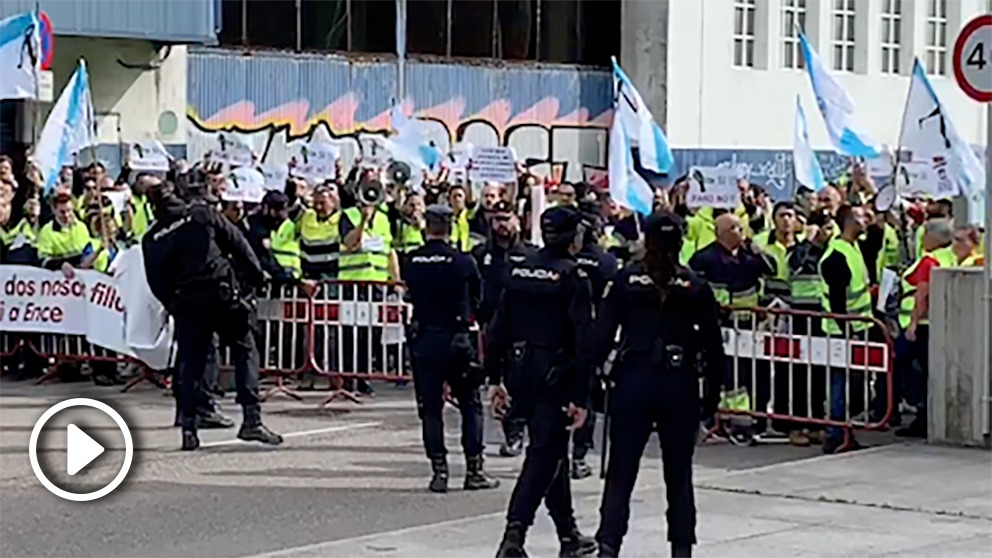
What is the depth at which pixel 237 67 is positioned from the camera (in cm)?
3434

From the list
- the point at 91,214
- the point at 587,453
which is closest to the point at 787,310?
the point at 587,453

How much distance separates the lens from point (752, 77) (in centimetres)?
4241

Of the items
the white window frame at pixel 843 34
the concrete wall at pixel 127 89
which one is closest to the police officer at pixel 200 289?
the concrete wall at pixel 127 89

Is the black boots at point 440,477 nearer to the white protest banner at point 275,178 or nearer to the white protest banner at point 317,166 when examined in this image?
the white protest banner at point 275,178

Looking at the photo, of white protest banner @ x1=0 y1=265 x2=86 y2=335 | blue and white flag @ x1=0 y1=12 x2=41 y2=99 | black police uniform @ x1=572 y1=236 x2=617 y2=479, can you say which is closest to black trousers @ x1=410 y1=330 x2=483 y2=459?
black police uniform @ x1=572 y1=236 x2=617 y2=479

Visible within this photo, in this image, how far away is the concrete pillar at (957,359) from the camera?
47.8ft

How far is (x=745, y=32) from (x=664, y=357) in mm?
33378

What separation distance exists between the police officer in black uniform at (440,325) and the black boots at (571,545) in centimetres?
230

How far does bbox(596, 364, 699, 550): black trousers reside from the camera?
968cm

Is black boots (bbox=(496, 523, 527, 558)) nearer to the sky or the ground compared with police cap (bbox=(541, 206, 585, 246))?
nearer to the ground

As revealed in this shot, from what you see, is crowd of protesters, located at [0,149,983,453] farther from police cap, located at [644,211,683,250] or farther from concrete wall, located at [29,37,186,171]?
concrete wall, located at [29,37,186,171]

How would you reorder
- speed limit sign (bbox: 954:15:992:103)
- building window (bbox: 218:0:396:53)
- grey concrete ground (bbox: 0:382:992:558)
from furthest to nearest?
building window (bbox: 218:0:396:53) → speed limit sign (bbox: 954:15:992:103) → grey concrete ground (bbox: 0:382:992:558)

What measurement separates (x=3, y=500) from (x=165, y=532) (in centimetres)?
161

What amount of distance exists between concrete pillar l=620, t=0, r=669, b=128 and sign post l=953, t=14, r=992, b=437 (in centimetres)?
2596
